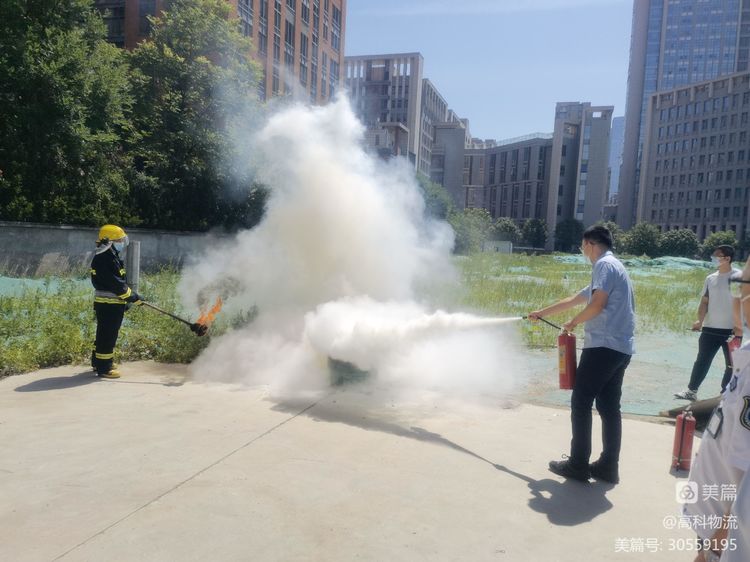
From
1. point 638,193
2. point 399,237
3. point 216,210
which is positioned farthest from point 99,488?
point 638,193

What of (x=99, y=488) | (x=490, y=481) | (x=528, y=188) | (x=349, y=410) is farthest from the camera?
(x=528, y=188)

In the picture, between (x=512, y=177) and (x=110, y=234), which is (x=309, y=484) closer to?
(x=110, y=234)

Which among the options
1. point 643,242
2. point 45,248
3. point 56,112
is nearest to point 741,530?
point 45,248

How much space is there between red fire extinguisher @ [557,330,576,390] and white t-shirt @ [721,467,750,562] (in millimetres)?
2515

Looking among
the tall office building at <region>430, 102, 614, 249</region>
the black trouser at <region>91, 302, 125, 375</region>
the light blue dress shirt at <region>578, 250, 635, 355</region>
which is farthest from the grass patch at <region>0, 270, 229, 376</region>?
the tall office building at <region>430, 102, 614, 249</region>

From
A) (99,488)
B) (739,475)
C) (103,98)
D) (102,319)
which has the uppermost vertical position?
(103,98)

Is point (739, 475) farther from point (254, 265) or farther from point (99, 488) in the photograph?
point (254, 265)

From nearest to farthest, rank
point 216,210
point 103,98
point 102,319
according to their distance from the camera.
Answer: point 102,319, point 103,98, point 216,210

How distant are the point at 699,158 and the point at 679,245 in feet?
116

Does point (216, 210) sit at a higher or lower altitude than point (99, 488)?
higher

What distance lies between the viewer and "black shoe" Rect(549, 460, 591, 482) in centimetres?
391

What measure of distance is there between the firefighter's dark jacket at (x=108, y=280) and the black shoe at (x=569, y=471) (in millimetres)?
4890

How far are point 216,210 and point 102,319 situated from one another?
56.5ft

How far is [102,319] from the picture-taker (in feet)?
20.5
